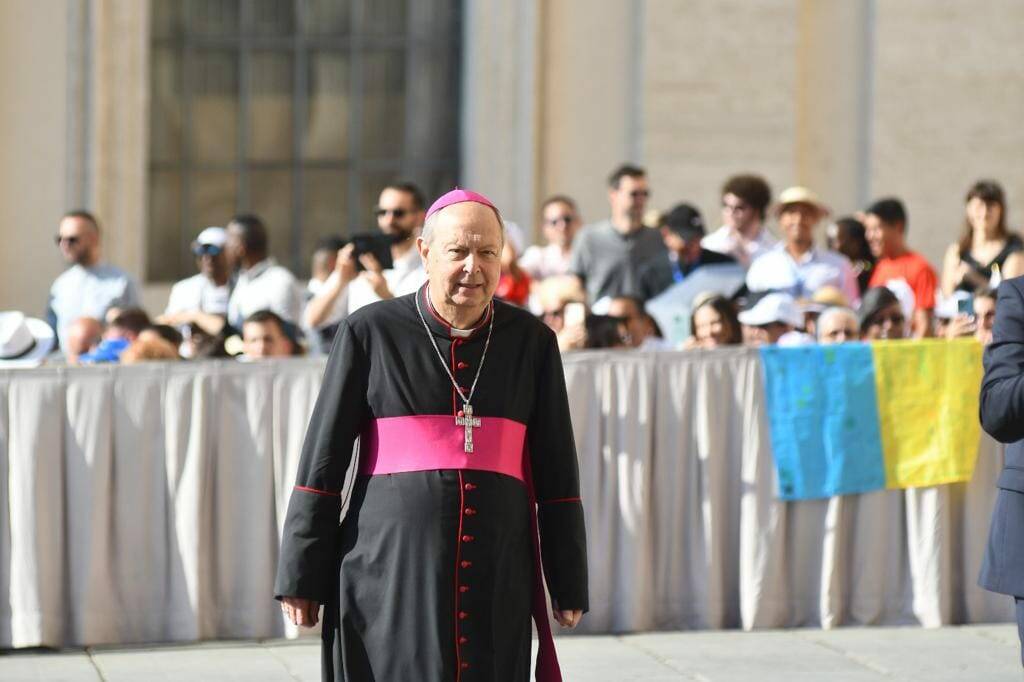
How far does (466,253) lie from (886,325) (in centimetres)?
506

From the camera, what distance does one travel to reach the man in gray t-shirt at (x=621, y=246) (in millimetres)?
11008

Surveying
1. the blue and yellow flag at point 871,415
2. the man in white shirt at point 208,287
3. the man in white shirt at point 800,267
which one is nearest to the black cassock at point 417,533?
the blue and yellow flag at point 871,415

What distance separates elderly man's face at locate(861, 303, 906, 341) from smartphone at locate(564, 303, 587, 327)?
148 cm

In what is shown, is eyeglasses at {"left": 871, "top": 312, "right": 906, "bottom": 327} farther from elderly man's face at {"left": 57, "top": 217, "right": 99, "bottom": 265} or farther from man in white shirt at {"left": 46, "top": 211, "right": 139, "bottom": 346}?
elderly man's face at {"left": 57, "top": 217, "right": 99, "bottom": 265}

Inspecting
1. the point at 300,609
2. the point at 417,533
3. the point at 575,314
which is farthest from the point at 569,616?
the point at 575,314

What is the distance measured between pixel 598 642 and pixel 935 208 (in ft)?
25.4

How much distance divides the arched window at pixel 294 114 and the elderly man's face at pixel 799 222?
5.45m

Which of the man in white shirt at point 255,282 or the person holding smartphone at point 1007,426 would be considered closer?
the person holding smartphone at point 1007,426

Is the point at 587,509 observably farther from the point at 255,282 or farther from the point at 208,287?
the point at 208,287

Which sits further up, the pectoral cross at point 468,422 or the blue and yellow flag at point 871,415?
the pectoral cross at point 468,422

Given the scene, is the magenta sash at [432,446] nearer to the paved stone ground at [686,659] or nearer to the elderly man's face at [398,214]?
the paved stone ground at [686,659]

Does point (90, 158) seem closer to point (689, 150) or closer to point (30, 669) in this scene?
point (689, 150)

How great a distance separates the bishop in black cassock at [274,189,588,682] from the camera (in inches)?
200

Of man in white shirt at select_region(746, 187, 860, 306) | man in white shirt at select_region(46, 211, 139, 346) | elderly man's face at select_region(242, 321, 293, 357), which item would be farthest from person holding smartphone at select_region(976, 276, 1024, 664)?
man in white shirt at select_region(46, 211, 139, 346)
